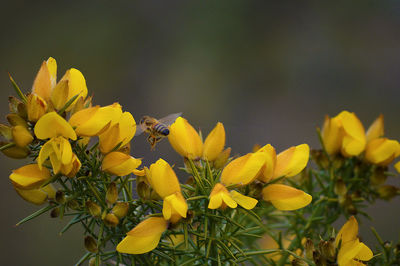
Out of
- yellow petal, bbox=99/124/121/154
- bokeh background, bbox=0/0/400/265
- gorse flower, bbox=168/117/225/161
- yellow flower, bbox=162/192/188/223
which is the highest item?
yellow petal, bbox=99/124/121/154

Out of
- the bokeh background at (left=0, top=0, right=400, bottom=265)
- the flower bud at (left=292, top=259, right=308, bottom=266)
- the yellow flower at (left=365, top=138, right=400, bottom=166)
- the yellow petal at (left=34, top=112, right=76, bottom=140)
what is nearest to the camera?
the yellow petal at (left=34, top=112, right=76, bottom=140)

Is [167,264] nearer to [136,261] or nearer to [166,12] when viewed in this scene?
[136,261]

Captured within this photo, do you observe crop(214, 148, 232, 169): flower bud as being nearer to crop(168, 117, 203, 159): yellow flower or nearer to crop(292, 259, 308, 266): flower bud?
crop(168, 117, 203, 159): yellow flower

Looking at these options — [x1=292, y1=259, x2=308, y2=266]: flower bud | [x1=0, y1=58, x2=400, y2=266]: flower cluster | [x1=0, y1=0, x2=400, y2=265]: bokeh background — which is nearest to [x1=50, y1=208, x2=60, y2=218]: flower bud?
[x1=0, y1=58, x2=400, y2=266]: flower cluster

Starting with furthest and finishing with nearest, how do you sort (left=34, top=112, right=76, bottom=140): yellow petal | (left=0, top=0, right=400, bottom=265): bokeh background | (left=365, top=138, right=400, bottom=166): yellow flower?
(left=0, top=0, right=400, bottom=265): bokeh background, (left=365, top=138, right=400, bottom=166): yellow flower, (left=34, top=112, right=76, bottom=140): yellow petal

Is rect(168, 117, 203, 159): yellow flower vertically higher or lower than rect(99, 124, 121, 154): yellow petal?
lower

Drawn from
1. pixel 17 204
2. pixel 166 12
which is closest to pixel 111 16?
pixel 166 12

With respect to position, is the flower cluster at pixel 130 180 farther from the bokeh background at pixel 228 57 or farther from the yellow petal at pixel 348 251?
the bokeh background at pixel 228 57
